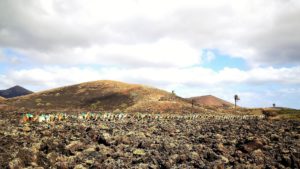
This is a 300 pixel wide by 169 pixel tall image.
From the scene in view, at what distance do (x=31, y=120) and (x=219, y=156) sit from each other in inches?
1237

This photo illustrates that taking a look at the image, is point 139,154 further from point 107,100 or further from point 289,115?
point 107,100

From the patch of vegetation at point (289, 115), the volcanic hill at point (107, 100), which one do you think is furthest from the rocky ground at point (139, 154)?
the volcanic hill at point (107, 100)

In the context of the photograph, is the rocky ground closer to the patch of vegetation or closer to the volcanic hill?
the patch of vegetation

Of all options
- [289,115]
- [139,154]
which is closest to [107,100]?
[289,115]

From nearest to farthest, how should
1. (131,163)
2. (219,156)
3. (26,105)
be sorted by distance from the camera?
(131,163) < (219,156) < (26,105)

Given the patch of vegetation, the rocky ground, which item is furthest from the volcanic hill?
the rocky ground

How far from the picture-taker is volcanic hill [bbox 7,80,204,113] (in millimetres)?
98338

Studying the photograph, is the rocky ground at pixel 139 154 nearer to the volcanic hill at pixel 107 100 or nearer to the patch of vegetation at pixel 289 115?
the patch of vegetation at pixel 289 115

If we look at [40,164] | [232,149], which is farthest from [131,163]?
[232,149]

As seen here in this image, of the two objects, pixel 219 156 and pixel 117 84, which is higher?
pixel 117 84

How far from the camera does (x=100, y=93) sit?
12619 centimetres

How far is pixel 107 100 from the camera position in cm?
11350

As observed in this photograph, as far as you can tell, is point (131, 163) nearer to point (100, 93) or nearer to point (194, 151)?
point (194, 151)

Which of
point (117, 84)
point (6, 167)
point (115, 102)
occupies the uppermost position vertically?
point (117, 84)
